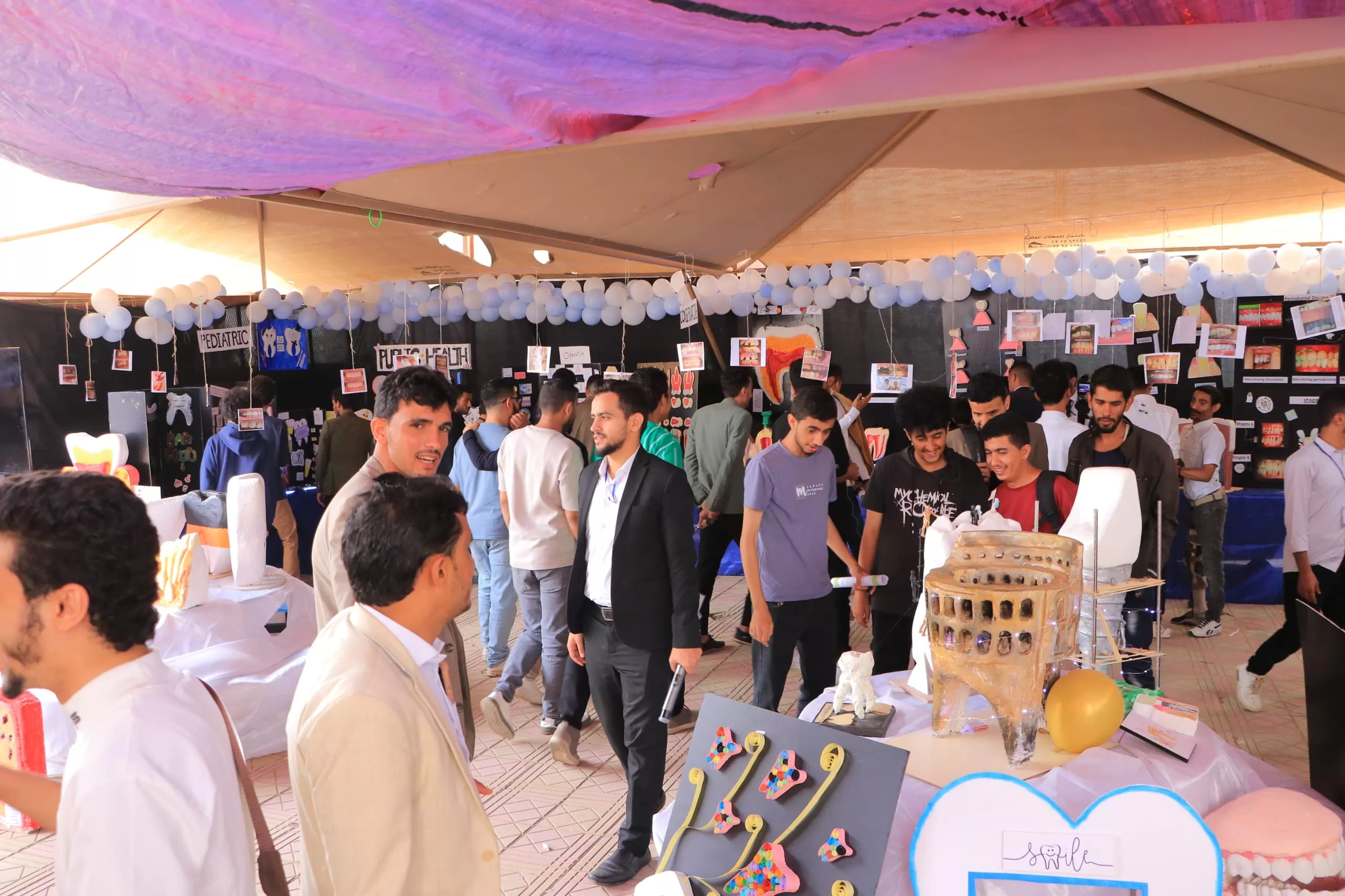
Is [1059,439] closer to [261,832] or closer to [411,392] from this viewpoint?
[411,392]

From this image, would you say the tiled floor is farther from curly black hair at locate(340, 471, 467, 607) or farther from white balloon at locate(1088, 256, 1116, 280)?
white balloon at locate(1088, 256, 1116, 280)

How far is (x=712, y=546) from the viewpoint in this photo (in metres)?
5.88

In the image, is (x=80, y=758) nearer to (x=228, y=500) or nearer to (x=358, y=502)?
(x=358, y=502)

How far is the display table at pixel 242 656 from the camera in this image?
14.1ft

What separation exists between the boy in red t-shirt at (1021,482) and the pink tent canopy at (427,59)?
62.9 inches

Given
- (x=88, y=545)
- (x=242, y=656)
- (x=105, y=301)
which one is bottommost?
(x=242, y=656)

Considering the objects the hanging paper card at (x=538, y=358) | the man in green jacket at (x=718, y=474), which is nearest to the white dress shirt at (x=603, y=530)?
the man in green jacket at (x=718, y=474)

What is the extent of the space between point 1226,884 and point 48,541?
201cm

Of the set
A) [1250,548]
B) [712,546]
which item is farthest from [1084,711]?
[1250,548]

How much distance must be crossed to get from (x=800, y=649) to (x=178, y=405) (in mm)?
6086

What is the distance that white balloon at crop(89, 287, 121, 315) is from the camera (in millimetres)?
6875

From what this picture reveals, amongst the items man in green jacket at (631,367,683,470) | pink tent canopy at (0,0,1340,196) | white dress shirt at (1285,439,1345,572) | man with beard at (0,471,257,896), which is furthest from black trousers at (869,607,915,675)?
man with beard at (0,471,257,896)

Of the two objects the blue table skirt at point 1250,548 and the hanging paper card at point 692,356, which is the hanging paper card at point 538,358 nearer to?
the hanging paper card at point 692,356

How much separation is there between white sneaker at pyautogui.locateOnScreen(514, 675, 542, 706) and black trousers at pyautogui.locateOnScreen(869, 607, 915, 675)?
1995 mm
